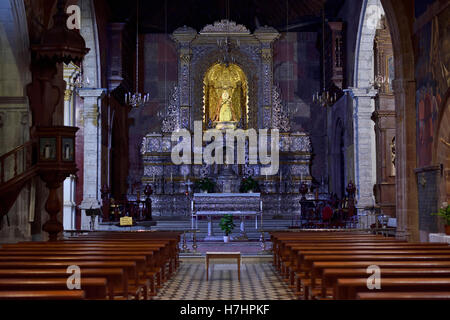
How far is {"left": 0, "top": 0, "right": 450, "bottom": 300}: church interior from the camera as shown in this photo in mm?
6918

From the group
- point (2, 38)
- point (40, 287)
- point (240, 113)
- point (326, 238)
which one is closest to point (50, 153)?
point (2, 38)

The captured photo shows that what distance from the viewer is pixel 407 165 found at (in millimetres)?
11812

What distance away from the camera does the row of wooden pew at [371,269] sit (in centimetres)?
444

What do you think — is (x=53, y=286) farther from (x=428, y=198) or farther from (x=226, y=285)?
(x=428, y=198)

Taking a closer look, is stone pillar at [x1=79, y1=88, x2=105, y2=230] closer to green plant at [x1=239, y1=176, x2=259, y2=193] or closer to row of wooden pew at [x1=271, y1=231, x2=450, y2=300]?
green plant at [x1=239, y1=176, x2=259, y2=193]

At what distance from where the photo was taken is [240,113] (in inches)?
846

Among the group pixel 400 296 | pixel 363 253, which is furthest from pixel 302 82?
pixel 400 296

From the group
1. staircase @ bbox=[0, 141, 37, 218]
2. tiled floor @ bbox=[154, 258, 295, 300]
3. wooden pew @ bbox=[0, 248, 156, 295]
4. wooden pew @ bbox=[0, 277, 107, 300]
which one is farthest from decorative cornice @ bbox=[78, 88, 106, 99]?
wooden pew @ bbox=[0, 277, 107, 300]

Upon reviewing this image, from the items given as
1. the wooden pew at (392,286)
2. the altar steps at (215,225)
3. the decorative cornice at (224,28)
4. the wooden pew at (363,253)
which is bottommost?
the altar steps at (215,225)

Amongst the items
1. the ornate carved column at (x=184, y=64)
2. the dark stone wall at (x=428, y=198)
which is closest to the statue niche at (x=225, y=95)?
the ornate carved column at (x=184, y=64)

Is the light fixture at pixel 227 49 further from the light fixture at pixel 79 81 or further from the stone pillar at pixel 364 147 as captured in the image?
the light fixture at pixel 79 81

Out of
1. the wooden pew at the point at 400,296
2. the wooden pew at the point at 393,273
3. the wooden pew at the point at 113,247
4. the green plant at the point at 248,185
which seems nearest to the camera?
the wooden pew at the point at 400,296

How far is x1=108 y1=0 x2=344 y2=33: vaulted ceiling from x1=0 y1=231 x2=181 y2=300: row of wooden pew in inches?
551

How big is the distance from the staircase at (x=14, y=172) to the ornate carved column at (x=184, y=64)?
11.1 m
